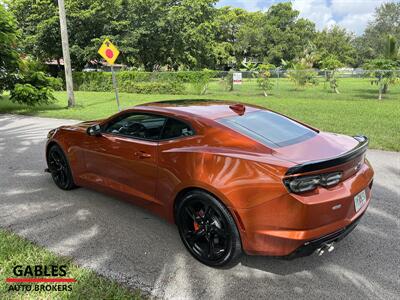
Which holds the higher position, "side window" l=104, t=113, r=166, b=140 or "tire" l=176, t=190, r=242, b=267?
"side window" l=104, t=113, r=166, b=140

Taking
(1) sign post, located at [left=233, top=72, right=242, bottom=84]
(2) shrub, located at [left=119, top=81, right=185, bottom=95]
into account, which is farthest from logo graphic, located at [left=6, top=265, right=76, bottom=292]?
(1) sign post, located at [left=233, top=72, right=242, bottom=84]

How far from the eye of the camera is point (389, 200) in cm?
467

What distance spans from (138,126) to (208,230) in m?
1.49

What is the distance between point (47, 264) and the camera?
325cm

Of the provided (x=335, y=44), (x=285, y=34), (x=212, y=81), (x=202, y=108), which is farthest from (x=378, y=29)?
(x=202, y=108)

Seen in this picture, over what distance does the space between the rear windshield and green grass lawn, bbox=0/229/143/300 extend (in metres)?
1.69

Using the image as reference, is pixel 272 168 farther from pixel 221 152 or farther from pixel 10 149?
pixel 10 149

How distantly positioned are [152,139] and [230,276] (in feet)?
5.13

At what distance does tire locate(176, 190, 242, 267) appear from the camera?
300cm

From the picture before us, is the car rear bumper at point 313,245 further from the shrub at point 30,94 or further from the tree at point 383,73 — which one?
the tree at point 383,73

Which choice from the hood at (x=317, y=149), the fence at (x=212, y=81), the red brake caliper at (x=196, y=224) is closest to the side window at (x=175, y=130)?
the red brake caliper at (x=196, y=224)

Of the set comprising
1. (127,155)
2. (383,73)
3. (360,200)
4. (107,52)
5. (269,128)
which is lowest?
(360,200)

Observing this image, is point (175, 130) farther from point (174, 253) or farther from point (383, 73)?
point (383, 73)

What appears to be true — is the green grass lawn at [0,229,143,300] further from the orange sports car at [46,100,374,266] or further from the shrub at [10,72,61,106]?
the shrub at [10,72,61,106]
